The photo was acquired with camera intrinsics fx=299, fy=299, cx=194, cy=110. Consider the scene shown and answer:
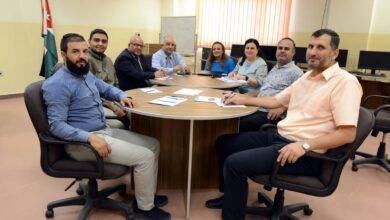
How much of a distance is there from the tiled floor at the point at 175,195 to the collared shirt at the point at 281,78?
0.91 m

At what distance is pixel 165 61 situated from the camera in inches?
160

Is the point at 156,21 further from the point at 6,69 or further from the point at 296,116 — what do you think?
the point at 296,116

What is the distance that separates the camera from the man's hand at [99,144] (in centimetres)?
168

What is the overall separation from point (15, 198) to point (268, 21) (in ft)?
19.6

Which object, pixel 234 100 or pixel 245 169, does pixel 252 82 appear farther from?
pixel 245 169

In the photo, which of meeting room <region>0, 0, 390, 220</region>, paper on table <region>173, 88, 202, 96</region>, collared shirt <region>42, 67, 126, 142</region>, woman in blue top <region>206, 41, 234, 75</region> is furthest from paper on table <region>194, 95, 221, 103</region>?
woman in blue top <region>206, 41, 234, 75</region>

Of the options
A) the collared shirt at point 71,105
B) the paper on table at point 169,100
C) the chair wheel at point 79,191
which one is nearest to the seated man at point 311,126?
the paper on table at point 169,100

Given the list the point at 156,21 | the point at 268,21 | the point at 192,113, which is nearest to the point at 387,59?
the point at 268,21

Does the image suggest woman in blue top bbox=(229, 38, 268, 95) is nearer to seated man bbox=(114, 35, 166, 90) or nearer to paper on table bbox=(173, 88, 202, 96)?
paper on table bbox=(173, 88, 202, 96)

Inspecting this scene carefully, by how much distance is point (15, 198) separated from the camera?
88.8 inches

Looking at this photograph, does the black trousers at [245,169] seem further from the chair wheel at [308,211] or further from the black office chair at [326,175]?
the chair wheel at [308,211]

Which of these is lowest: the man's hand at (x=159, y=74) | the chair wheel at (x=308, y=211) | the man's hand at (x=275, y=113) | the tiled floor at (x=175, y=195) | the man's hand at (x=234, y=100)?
the tiled floor at (x=175, y=195)

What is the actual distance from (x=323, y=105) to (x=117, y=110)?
5.40 ft

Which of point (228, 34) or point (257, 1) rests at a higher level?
point (257, 1)
